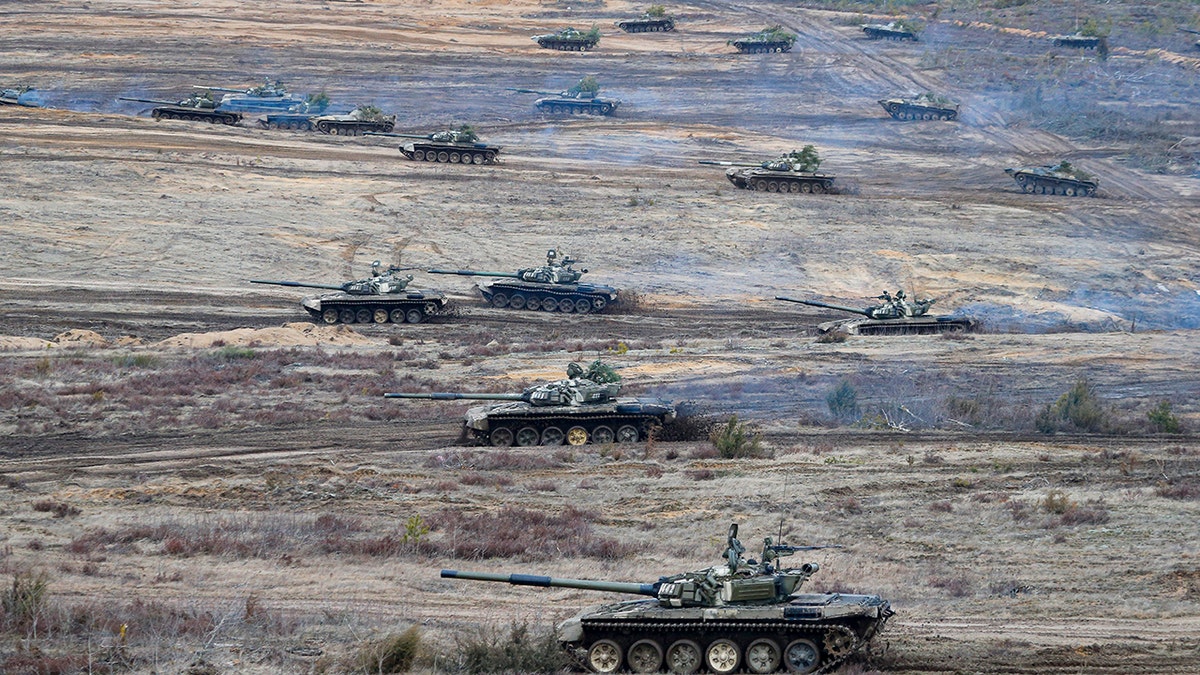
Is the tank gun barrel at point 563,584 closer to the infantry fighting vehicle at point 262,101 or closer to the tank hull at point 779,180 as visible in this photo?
the tank hull at point 779,180

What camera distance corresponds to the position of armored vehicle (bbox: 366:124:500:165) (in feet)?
172

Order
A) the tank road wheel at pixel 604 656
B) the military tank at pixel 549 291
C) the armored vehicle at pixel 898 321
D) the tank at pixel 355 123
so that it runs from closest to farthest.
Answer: the tank road wheel at pixel 604 656 → the armored vehicle at pixel 898 321 → the military tank at pixel 549 291 → the tank at pixel 355 123

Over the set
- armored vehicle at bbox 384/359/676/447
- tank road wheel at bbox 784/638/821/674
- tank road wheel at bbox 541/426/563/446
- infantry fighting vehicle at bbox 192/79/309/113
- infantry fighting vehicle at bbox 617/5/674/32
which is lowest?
tank road wheel at bbox 541/426/563/446

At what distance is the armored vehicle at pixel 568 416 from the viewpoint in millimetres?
24594

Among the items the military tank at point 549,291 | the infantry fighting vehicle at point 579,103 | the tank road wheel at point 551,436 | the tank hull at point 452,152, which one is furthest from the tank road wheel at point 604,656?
the infantry fighting vehicle at point 579,103

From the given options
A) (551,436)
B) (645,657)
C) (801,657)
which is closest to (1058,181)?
(551,436)

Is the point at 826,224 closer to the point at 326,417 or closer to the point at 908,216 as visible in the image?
the point at 908,216

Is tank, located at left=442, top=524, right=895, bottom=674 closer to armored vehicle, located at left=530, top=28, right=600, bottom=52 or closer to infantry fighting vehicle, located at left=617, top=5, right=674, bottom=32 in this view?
armored vehicle, located at left=530, top=28, right=600, bottom=52

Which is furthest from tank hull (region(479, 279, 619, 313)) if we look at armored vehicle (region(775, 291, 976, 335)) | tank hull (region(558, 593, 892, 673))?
tank hull (region(558, 593, 892, 673))

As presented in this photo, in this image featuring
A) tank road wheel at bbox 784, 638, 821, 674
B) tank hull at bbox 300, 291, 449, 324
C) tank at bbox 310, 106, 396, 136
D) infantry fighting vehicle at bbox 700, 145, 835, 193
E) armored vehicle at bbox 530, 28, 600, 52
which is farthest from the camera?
armored vehicle at bbox 530, 28, 600, 52

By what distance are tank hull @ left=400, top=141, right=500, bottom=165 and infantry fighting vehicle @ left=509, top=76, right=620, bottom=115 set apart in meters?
11.9

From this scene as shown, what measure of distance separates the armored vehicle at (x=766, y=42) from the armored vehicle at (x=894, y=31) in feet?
23.8

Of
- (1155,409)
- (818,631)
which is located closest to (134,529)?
(818,631)

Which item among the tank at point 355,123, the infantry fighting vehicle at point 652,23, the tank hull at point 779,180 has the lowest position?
the tank hull at point 779,180
